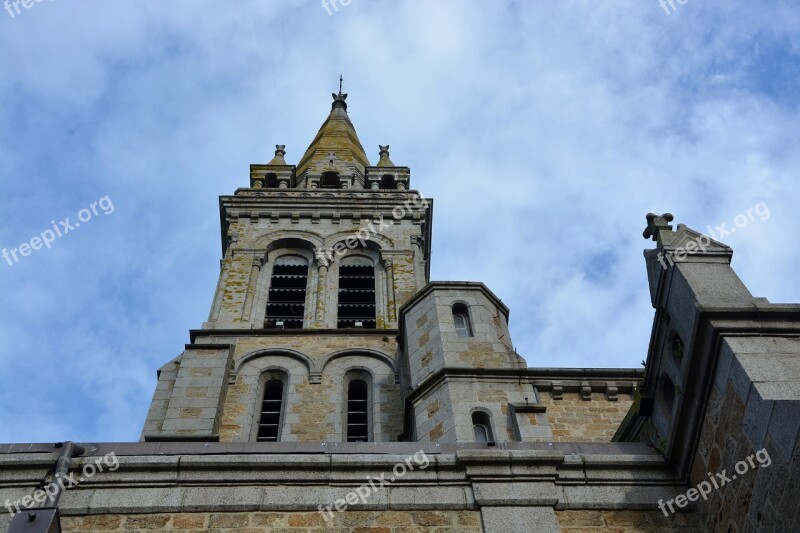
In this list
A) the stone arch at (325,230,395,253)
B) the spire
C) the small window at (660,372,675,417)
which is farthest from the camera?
the spire

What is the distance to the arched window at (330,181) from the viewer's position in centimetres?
3256

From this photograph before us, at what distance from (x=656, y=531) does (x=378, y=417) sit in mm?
9856

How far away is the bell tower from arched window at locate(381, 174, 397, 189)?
0.05 meters

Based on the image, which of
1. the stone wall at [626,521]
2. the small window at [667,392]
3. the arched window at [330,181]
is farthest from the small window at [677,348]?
the arched window at [330,181]

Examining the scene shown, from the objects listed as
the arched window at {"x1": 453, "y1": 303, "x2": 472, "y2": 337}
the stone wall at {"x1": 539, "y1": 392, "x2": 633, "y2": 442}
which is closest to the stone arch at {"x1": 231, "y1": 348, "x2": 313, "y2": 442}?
the arched window at {"x1": 453, "y1": 303, "x2": 472, "y2": 337}

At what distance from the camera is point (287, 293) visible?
24375mm

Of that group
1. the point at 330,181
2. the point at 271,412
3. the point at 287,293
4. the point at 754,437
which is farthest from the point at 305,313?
the point at 754,437

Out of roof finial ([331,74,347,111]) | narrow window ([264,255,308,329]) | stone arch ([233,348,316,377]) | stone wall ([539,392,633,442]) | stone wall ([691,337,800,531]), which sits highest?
roof finial ([331,74,347,111])

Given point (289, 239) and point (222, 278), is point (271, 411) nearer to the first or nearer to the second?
point (222, 278)

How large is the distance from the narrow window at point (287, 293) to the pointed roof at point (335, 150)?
789cm

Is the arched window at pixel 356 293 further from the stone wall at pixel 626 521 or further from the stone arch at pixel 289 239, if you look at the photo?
the stone wall at pixel 626 521

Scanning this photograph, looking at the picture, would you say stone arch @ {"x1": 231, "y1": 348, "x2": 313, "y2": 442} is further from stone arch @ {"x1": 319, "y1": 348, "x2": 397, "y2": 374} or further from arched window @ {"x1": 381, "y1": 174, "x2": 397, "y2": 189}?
arched window @ {"x1": 381, "y1": 174, "x2": 397, "y2": 189}

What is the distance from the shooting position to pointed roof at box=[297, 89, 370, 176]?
34.1m

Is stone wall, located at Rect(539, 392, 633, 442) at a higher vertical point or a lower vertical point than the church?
higher
